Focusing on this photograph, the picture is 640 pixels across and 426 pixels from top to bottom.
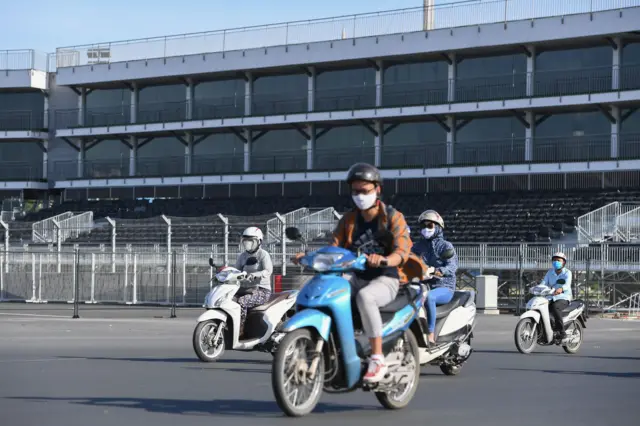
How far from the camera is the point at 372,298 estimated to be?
10.7 meters

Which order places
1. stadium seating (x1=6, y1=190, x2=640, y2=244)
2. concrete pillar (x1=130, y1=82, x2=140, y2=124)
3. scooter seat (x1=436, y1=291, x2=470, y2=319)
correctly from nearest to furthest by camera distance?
scooter seat (x1=436, y1=291, x2=470, y2=319), stadium seating (x1=6, y1=190, x2=640, y2=244), concrete pillar (x1=130, y1=82, x2=140, y2=124)

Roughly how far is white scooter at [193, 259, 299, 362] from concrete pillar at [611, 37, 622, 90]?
132 ft

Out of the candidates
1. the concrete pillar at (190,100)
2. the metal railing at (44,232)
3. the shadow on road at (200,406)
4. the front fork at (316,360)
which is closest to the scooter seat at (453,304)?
the shadow on road at (200,406)

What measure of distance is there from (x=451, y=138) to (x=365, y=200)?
5046 centimetres

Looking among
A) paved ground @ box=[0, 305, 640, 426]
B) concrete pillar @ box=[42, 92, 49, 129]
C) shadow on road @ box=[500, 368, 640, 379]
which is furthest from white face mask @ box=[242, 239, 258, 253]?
concrete pillar @ box=[42, 92, 49, 129]

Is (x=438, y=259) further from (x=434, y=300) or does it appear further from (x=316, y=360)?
(x=316, y=360)

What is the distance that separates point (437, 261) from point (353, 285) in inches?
195

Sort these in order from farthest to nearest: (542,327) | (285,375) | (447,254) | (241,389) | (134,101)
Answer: (134,101) < (542,327) < (447,254) < (241,389) < (285,375)

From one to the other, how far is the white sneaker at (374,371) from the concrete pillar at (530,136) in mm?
48651

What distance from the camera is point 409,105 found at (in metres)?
60.2

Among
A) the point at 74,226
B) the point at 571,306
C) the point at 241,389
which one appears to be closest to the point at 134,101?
the point at 74,226

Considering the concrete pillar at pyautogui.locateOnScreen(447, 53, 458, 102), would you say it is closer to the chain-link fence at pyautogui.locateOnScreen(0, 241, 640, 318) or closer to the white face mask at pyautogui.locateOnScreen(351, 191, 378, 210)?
the chain-link fence at pyautogui.locateOnScreen(0, 241, 640, 318)

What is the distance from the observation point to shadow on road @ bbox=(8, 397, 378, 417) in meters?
10.8

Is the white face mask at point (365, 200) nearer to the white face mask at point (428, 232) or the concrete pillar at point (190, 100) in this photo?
the white face mask at point (428, 232)
